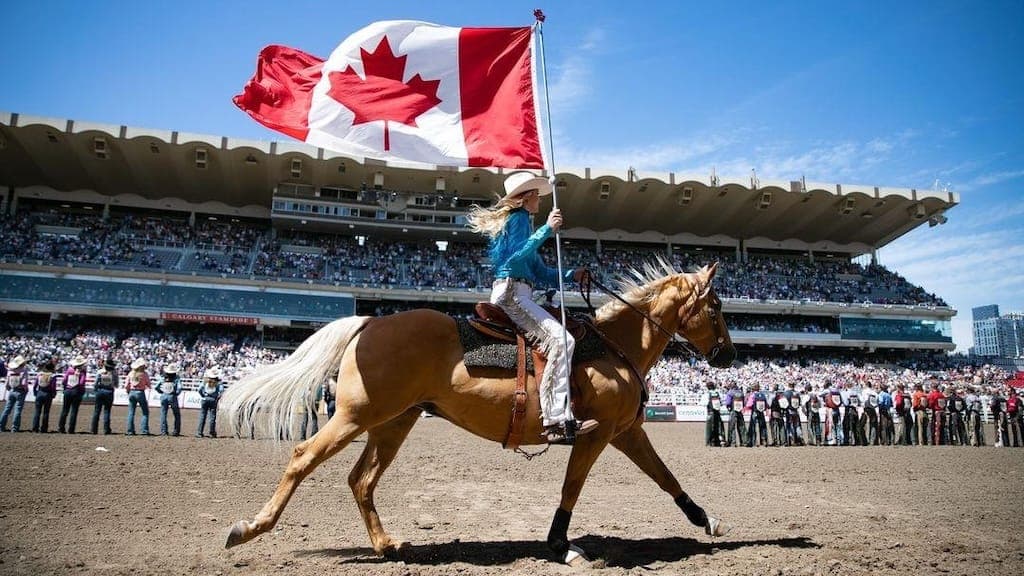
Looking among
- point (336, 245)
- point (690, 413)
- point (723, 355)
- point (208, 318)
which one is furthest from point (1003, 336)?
point (723, 355)

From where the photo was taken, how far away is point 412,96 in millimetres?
5875

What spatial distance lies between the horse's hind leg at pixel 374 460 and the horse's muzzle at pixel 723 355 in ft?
9.83

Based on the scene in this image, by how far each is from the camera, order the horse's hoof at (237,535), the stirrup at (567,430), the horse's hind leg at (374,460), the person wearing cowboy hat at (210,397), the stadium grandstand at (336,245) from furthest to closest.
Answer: the stadium grandstand at (336,245), the person wearing cowboy hat at (210,397), the horse's hind leg at (374,460), the stirrup at (567,430), the horse's hoof at (237,535)

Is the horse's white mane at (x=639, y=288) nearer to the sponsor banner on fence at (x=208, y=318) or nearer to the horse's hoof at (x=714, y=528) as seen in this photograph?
the horse's hoof at (x=714, y=528)

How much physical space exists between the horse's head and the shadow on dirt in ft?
5.60

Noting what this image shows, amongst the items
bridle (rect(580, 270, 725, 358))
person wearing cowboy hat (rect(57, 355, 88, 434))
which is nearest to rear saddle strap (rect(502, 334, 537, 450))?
bridle (rect(580, 270, 725, 358))

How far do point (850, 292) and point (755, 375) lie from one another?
53.5 ft

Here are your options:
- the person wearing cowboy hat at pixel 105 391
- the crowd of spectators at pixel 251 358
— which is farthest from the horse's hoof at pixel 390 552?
the crowd of spectators at pixel 251 358

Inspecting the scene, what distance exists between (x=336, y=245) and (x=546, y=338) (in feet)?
123

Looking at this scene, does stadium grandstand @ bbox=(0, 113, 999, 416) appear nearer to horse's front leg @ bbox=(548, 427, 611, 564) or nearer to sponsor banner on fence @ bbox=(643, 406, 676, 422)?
sponsor banner on fence @ bbox=(643, 406, 676, 422)

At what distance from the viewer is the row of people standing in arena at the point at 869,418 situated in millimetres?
16594

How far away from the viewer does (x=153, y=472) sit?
8.62 metres

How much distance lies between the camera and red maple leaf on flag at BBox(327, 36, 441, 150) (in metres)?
5.68

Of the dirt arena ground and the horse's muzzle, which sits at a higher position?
the horse's muzzle
